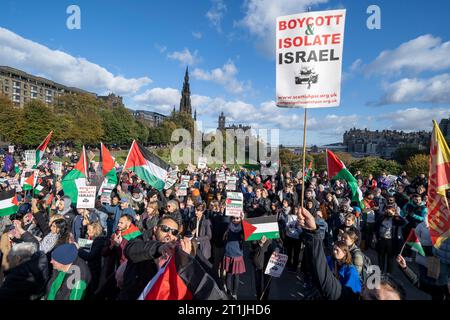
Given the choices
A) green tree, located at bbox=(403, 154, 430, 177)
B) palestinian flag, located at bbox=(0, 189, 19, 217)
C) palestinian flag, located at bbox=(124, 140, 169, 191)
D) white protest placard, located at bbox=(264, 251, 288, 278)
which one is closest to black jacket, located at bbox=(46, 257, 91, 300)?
white protest placard, located at bbox=(264, 251, 288, 278)

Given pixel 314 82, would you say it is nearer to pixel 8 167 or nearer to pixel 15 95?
pixel 8 167

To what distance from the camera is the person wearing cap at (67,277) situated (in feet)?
9.07

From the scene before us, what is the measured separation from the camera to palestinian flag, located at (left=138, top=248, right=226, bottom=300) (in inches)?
78.2

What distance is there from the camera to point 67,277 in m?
2.82

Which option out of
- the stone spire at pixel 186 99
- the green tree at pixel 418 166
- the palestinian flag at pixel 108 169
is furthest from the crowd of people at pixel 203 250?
the stone spire at pixel 186 99

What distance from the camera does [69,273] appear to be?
2.84 m

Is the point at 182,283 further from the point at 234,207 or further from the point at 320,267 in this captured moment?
the point at 234,207

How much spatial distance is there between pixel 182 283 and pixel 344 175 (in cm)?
621

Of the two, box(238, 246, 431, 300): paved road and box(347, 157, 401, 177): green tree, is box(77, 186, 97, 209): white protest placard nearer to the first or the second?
box(238, 246, 431, 300): paved road

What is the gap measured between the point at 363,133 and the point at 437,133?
20058cm

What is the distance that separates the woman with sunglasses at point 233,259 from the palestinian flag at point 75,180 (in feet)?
15.5

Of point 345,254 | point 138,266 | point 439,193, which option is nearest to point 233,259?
point 345,254

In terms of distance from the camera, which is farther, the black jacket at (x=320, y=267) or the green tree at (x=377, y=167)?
the green tree at (x=377, y=167)

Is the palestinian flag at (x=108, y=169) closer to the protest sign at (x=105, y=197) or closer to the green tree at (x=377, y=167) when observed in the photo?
the protest sign at (x=105, y=197)
